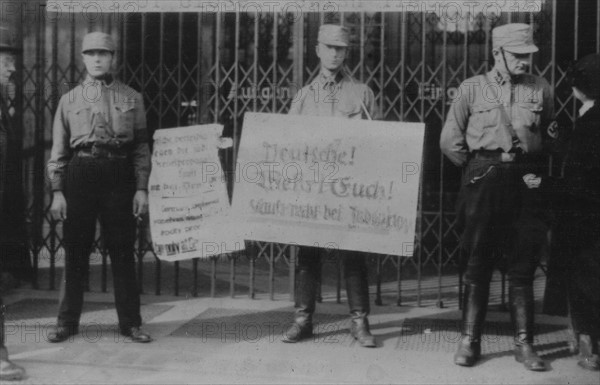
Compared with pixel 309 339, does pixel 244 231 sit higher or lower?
higher

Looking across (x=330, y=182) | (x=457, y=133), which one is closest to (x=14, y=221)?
(x=330, y=182)

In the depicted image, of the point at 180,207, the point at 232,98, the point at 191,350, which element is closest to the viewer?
the point at 191,350

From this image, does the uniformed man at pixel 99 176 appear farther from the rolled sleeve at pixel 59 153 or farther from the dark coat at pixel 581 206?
the dark coat at pixel 581 206

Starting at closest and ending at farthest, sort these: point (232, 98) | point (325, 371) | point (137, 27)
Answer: point (325, 371) → point (232, 98) → point (137, 27)

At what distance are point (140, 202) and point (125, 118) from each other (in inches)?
24.0

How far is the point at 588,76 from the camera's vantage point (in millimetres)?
5301

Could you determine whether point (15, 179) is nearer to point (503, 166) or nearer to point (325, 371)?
point (325, 371)

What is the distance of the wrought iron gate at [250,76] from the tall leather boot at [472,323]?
1488mm

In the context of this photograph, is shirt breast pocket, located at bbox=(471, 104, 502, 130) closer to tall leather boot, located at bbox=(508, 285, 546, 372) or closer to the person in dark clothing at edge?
the person in dark clothing at edge

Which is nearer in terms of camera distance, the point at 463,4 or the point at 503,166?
the point at 503,166

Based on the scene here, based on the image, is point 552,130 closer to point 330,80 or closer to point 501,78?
point 501,78

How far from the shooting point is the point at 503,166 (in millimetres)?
5320

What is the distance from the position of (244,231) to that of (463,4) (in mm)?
2530

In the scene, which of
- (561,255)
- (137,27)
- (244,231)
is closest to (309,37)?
(137,27)
